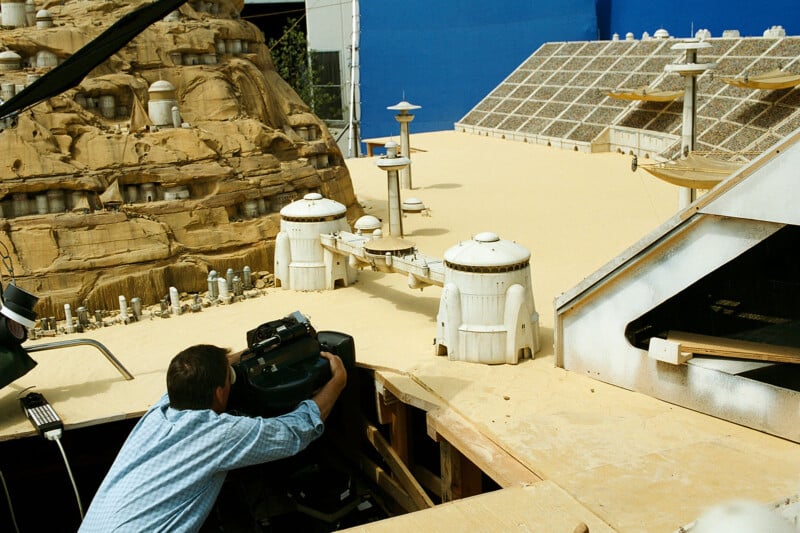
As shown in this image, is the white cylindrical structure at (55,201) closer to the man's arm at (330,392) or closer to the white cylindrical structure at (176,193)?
the white cylindrical structure at (176,193)

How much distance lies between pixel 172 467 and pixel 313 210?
892 cm

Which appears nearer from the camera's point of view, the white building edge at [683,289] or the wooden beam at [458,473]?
the white building edge at [683,289]

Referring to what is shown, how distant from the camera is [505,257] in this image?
998 centimetres

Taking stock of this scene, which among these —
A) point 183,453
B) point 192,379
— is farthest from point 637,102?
point 183,453

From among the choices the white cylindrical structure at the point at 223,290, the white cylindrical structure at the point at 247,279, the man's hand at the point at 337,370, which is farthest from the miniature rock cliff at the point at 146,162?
the man's hand at the point at 337,370

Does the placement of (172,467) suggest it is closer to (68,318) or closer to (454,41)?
(68,318)

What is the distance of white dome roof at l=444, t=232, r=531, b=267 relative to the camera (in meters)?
9.95

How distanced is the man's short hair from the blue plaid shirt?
0.30 feet

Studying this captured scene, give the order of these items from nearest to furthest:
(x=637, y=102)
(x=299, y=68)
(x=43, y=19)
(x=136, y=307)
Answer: (x=136, y=307) < (x=43, y=19) < (x=637, y=102) < (x=299, y=68)

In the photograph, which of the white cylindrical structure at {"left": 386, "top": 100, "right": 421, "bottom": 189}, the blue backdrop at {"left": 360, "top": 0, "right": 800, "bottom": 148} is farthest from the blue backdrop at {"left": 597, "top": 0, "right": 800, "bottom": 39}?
the white cylindrical structure at {"left": 386, "top": 100, "right": 421, "bottom": 189}

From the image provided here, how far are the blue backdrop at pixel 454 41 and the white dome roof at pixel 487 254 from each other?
3005cm

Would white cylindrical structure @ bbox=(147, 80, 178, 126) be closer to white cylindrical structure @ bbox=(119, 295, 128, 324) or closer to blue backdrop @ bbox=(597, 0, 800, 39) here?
white cylindrical structure @ bbox=(119, 295, 128, 324)

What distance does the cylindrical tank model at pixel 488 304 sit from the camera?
9969mm

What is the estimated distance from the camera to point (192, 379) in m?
5.31
